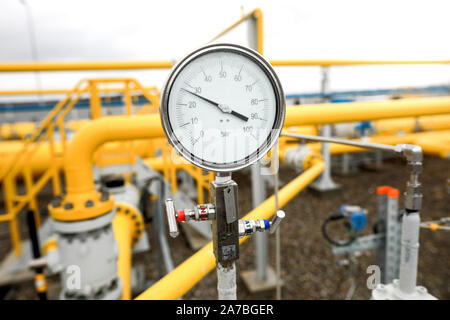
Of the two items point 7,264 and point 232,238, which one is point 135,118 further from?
point 7,264

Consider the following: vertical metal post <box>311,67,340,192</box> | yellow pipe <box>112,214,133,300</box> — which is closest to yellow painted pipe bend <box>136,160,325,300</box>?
yellow pipe <box>112,214,133,300</box>

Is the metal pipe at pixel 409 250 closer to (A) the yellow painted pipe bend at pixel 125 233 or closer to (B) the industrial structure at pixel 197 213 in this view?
(B) the industrial structure at pixel 197 213

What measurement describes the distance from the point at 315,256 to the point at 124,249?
1.74m

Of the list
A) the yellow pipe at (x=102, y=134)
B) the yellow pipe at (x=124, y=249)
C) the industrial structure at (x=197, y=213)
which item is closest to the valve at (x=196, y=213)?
the industrial structure at (x=197, y=213)

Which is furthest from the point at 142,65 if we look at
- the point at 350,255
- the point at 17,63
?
the point at 350,255

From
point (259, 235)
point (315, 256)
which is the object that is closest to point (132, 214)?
point (259, 235)

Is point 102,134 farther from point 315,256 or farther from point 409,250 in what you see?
point 315,256

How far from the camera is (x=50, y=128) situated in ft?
7.36

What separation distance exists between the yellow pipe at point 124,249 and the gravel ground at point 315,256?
2.31 feet

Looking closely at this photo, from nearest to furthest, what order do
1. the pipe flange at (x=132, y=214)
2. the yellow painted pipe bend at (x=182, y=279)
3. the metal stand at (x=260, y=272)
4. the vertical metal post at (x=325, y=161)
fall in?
the yellow painted pipe bend at (x=182, y=279) → the pipe flange at (x=132, y=214) → the metal stand at (x=260, y=272) → the vertical metal post at (x=325, y=161)

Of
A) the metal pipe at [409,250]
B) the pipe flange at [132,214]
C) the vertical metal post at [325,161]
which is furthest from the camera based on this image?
the vertical metal post at [325,161]

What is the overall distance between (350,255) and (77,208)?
141cm

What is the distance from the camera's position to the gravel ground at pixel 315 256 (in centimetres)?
216

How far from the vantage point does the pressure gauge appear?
2.33ft
